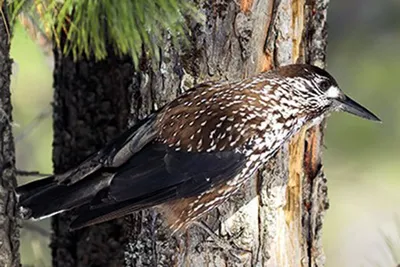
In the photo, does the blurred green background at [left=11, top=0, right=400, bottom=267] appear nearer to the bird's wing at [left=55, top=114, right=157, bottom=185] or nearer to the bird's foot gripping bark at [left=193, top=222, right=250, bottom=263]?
the bird's wing at [left=55, top=114, right=157, bottom=185]

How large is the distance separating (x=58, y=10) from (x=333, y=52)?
3481mm

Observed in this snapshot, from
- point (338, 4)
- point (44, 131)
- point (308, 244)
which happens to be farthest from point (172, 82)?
point (338, 4)

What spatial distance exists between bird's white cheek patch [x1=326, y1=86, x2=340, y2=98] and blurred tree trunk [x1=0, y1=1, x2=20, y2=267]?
37.1 inches

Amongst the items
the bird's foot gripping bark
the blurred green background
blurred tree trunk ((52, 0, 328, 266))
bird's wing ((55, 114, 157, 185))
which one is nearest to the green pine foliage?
blurred tree trunk ((52, 0, 328, 266))

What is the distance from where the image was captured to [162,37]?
283cm

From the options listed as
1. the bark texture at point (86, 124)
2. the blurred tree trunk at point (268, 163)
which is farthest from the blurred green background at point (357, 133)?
the blurred tree trunk at point (268, 163)

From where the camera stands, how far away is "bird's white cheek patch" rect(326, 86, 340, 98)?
2.86 m

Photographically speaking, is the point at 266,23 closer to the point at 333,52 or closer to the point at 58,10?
the point at 58,10

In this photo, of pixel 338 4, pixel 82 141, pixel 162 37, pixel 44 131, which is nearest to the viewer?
pixel 162 37

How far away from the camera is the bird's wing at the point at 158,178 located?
8.88 feet

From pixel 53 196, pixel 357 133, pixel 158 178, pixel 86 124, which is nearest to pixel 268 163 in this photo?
pixel 158 178

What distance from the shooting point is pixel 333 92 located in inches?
113

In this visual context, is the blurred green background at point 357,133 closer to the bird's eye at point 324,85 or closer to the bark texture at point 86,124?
the bark texture at point 86,124

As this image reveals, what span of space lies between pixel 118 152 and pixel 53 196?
0.76 feet
